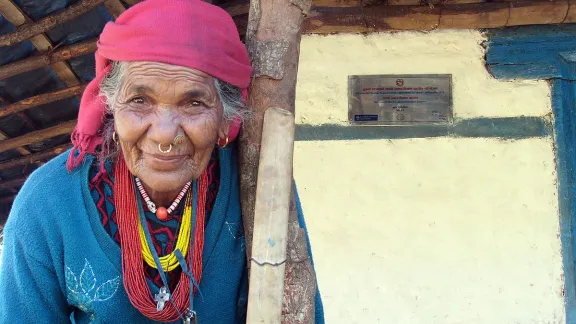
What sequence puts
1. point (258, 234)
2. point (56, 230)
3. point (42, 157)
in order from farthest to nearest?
point (42, 157), point (56, 230), point (258, 234)

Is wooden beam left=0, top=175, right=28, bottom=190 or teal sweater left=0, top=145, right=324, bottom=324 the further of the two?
wooden beam left=0, top=175, right=28, bottom=190

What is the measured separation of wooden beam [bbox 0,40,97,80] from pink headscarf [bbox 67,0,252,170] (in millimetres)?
2099

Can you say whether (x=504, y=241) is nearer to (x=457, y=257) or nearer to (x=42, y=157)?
(x=457, y=257)

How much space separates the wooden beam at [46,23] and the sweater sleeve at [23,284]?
6.43 feet

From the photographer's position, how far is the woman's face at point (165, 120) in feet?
6.33

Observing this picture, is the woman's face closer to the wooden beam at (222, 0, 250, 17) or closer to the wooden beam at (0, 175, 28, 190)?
the wooden beam at (222, 0, 250, 17)

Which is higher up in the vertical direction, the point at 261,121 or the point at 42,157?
the point at 42,157

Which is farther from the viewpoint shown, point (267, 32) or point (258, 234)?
point (267, 32)

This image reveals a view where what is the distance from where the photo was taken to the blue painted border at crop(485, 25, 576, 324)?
439cm

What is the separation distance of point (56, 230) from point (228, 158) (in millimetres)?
537

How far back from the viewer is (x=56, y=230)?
206 cm

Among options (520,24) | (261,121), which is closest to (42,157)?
(520,24)

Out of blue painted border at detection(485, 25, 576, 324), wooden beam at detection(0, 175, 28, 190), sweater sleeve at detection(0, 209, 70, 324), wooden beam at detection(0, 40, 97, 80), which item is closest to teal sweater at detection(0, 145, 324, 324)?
sweater sleeve at detection(0, 209, 70, 324)

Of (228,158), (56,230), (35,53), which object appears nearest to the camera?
(56,230)
